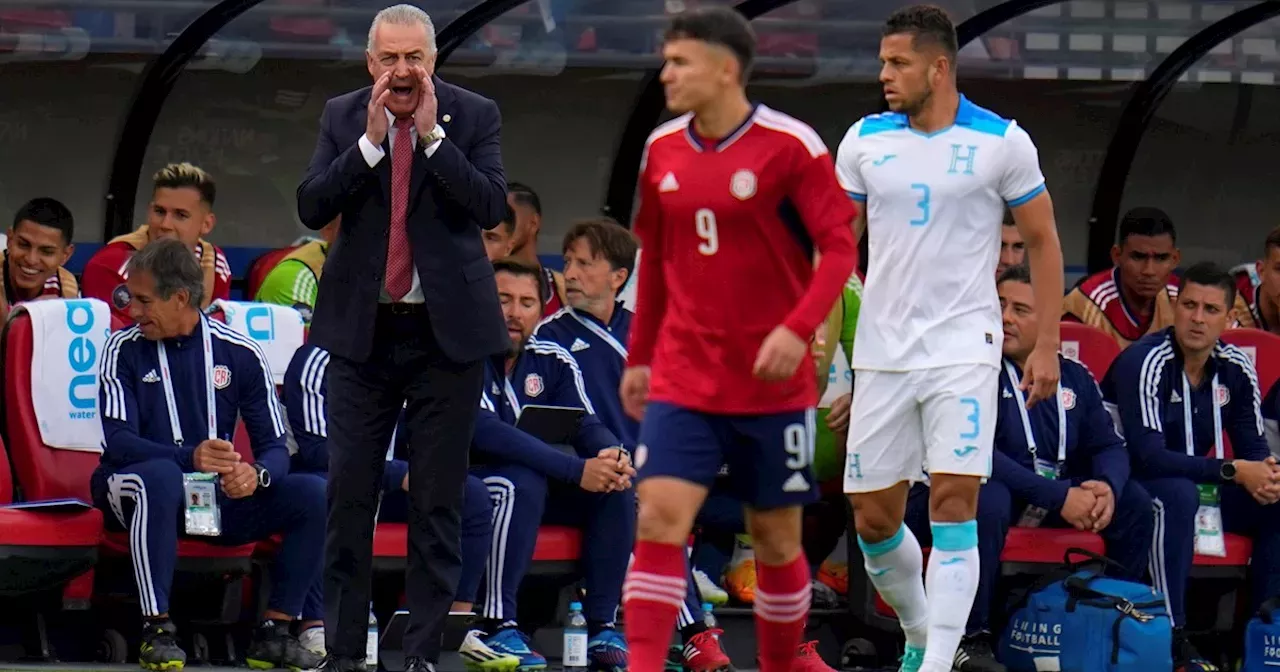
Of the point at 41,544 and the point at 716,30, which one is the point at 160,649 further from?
the point at 716,30

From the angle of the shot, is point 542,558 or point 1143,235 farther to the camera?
point 1143,235

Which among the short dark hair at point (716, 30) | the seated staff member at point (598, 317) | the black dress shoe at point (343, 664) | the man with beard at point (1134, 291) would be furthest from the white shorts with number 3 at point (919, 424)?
the man with beard at point (1134, 291)

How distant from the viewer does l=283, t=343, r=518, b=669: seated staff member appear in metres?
7.59

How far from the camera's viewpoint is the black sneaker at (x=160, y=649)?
7.19m

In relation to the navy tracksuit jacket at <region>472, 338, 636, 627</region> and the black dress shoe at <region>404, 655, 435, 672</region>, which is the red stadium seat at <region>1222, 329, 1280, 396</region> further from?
the black dress shoe at <region>404, 655, 435, 672</region>

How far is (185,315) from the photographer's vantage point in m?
7.59

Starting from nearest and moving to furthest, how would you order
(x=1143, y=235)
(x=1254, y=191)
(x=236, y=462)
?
(x=236, y=462) < (x=1143, y=235) < (x=1254, y=191)

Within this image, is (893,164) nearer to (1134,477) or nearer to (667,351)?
(667,351)

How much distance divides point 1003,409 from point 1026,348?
240 millimetres

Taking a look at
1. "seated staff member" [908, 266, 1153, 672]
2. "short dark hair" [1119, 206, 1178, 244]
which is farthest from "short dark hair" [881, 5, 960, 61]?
"short dark hair" [1119, 206, 1178, 244]

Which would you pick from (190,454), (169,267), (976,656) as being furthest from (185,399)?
(976,656)

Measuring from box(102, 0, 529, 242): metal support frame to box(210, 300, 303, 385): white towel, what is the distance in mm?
2016

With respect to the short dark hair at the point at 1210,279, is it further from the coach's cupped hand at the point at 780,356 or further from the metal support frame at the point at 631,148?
the coach's cupped hand at the point at 780,356

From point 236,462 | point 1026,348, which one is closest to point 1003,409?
point 1026,348
